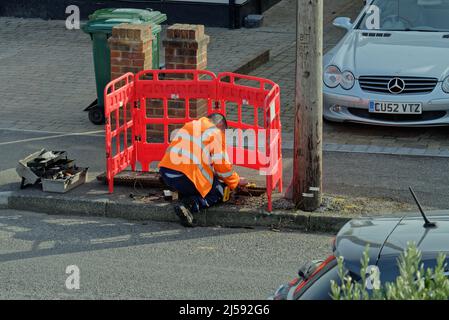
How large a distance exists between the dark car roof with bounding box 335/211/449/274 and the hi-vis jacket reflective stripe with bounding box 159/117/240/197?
348 centimetres

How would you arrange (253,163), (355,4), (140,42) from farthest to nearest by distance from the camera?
(355,4)
(140,42)
(253,163)

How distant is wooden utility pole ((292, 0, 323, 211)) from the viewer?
9797 millimetres

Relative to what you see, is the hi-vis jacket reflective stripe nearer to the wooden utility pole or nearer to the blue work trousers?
the blue work trousers

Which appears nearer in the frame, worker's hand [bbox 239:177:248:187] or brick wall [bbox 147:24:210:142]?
worker's hand [bbox 239:177:248:187]

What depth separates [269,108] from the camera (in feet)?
32.7

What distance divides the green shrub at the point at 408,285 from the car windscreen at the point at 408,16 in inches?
324

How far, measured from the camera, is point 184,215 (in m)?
9.86

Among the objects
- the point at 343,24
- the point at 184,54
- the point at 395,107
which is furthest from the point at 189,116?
the point at 343,24

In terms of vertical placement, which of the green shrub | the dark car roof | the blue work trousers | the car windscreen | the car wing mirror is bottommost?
the blue work trousers

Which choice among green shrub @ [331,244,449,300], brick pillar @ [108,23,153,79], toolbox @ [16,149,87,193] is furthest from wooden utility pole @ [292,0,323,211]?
green shrub @ [331,244,449,300]

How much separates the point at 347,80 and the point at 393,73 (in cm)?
57
